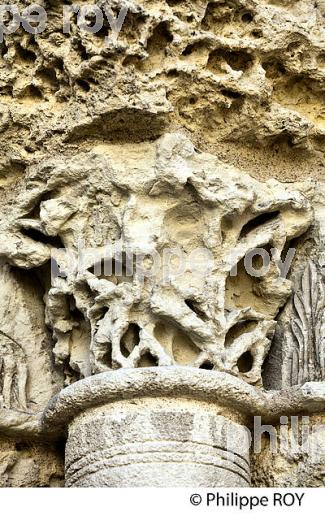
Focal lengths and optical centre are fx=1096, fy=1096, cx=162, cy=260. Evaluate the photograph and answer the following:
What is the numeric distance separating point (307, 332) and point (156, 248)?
0.72 metres

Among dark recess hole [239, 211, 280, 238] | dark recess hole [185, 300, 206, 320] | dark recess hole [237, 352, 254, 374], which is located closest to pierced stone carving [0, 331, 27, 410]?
dark recess hole [185, 300, 206, 320]

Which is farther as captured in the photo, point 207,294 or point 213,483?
point 207,294

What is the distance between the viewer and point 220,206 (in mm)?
4500

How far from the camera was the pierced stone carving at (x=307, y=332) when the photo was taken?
443 centimetres

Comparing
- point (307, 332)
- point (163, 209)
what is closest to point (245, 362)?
point (307, 332)

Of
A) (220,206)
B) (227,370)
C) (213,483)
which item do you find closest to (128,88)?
(220,206)

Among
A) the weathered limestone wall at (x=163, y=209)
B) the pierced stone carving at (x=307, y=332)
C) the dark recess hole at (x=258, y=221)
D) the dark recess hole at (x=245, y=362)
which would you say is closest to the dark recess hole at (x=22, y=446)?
the weathered limestone wall at (x=163, y=209)

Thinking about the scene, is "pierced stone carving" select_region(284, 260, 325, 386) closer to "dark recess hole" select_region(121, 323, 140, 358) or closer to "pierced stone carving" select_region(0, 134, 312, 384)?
"pierced stone carving" select_region(0, 134, 312, 384)

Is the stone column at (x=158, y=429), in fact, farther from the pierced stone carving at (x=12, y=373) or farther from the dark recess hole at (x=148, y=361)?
the pierced stone carving at (x=12, y=373)

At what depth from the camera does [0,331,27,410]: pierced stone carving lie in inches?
181

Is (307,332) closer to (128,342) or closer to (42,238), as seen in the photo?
(128,342)

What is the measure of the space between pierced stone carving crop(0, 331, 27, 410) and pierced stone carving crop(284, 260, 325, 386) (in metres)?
1.12

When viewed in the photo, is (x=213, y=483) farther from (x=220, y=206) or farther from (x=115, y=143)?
(x=115, y=143)

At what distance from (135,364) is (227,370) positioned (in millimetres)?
367
